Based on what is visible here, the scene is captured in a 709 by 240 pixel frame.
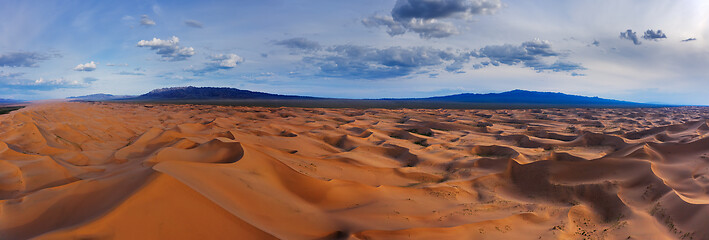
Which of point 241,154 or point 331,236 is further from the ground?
point 241,154

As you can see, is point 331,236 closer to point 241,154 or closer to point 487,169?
point 241,154

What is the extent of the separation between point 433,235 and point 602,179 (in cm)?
452

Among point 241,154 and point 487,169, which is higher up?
point 241,154

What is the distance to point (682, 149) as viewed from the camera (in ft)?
25.6

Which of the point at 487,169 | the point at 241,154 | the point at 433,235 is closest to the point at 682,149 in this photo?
the point at 487,169

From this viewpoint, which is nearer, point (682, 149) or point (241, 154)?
point (241, 154)

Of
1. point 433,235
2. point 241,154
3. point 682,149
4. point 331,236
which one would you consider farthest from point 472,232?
point 682,149

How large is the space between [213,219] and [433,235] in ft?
8.33

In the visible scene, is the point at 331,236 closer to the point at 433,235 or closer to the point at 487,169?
the point at 433,235

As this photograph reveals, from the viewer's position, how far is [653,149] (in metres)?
7.88

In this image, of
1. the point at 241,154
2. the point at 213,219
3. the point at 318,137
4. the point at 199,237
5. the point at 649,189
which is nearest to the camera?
the point at 199,237

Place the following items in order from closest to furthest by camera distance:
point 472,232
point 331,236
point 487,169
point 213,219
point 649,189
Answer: point 213,219 → point 331,236 → point 472,232 → point 649,189 → point 487,169

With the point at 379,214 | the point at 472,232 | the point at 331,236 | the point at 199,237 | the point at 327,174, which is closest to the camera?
the point at 199,237

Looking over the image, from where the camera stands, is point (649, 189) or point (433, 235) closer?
point (433, 235)
